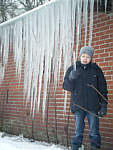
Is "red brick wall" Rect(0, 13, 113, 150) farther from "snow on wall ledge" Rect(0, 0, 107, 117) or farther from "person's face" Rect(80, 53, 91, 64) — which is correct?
"person's face" Rect(80, 53, 91, 64)

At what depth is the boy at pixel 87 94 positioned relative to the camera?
294 cm

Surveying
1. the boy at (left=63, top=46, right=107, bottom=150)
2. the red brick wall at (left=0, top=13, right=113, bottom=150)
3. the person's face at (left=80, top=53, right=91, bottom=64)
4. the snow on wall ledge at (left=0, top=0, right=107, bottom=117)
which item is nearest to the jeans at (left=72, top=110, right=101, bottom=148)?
the boy at (left=63, top=46, right=107, bottom=150)

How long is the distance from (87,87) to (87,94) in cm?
8

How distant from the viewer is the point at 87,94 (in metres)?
2.97

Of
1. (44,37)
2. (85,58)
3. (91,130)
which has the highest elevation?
(44,37)

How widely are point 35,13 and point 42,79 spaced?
3.93 feet

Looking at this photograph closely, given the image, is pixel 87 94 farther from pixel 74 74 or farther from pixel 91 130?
pixel 91 130

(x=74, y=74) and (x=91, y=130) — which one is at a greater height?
(x=74, y=74)

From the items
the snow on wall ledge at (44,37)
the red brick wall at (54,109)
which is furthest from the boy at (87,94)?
the snow on wall ledge at (44,37)

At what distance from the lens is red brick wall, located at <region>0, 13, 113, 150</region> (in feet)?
11.9

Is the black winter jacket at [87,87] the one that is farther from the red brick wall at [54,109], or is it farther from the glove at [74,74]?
the red brick wall at [54,109]

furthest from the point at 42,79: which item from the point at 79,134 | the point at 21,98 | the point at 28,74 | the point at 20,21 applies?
the point at 79,134

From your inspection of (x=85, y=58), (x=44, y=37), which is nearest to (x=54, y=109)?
(x=44, y=37)

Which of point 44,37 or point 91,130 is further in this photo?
point 44,37
